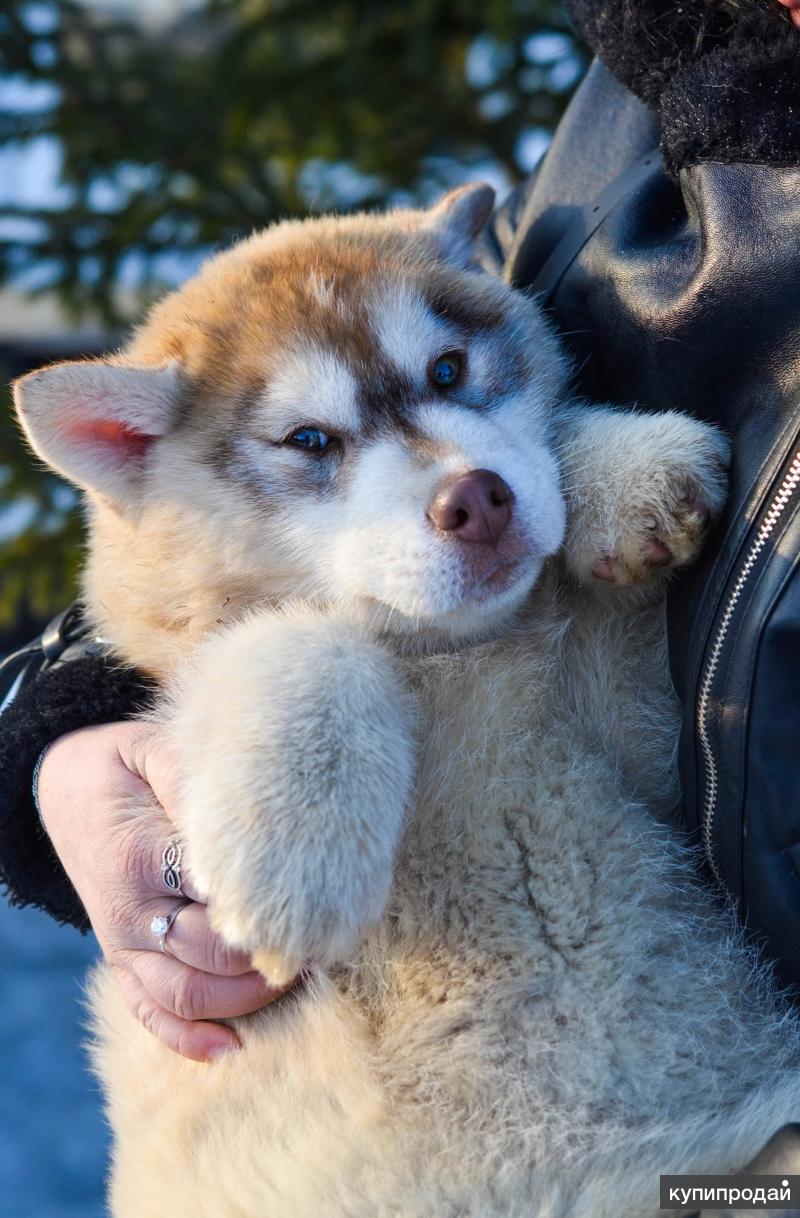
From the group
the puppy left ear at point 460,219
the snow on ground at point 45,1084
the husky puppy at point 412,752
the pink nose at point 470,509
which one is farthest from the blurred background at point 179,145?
the pink nose at point 470,509

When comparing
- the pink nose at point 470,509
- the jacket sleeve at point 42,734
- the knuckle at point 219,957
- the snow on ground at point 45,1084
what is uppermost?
the pink nose at point 470,509

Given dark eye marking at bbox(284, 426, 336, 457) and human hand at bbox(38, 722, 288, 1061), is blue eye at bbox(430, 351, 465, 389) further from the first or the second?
human hand at bbox(38, 722, 288, 1061)

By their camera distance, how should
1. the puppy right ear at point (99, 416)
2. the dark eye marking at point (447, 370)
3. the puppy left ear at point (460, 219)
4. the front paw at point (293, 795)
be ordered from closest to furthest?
the front paw at point (293, 795) → the puppy right ear at point (99, 416) → the dark eye marking at point (447, 370) → the puppy left ear at point (460, 219)

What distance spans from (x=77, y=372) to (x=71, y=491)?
83.7 inches

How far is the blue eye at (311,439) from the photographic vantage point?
2066mm

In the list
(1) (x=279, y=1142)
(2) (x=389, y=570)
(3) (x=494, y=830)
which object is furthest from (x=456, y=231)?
(1) (x=279, y=1142)

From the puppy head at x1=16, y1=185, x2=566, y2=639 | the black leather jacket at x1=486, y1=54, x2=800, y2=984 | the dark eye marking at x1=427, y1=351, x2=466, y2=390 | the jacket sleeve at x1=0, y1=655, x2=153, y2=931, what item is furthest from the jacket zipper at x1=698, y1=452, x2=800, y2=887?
the jacket sleeve at x1=0, y1=655, x2=153, y2=931

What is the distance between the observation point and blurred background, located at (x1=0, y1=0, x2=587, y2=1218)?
373 cm

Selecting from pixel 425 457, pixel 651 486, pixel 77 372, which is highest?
pixel 651 486

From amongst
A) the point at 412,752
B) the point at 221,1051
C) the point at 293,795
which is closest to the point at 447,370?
the point at 412,752

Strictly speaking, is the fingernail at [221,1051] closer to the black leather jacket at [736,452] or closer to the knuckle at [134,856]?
the knuckle at [134,856]

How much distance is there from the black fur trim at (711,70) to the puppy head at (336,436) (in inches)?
21.3

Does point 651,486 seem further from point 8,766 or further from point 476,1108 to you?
point 8,766

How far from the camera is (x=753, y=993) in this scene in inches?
69.3
